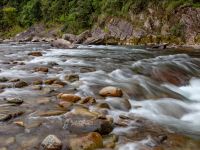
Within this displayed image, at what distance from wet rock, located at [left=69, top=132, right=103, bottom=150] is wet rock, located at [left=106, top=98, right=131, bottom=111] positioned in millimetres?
2018

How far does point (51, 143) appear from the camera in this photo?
4953mm

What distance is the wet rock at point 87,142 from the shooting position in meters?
5.01

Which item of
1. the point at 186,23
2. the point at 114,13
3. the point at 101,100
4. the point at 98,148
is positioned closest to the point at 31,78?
the point at 101,100

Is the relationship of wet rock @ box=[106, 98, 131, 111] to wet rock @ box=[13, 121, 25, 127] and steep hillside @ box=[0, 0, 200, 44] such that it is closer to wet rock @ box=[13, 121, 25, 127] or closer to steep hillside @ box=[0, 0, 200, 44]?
wet rock @ box=[13, 121, 25, 127]

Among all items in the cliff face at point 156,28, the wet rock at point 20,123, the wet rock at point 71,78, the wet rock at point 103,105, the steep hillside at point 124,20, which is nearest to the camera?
the wet rock at point 20,123

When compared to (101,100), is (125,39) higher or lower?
lower

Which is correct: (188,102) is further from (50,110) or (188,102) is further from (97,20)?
(97,20)

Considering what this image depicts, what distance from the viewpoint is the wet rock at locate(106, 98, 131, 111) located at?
7.22 metres

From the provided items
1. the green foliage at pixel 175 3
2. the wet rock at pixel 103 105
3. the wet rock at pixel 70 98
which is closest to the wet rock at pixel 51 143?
the wet rock at pixel 103 105

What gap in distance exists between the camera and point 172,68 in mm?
12477

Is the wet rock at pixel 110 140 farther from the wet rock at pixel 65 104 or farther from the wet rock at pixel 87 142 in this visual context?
the wet rock at pixel 65 104

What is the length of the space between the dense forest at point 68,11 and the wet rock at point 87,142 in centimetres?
2472

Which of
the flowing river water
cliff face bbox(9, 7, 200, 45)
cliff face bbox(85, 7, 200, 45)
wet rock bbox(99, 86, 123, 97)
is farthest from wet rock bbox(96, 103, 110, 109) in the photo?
cliff face bbox(9, 7, 200, 45)

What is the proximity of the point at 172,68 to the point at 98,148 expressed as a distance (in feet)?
26.8
